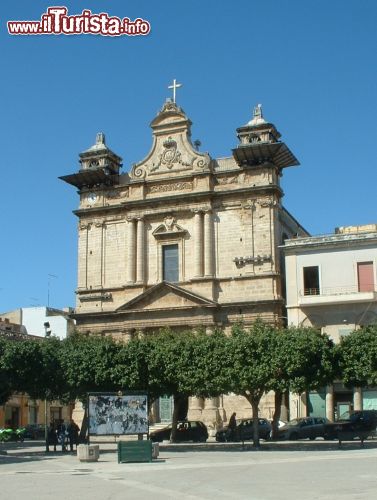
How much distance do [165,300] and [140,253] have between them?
3.98 metres

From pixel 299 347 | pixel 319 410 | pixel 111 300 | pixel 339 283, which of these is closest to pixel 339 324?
pixel 339 283

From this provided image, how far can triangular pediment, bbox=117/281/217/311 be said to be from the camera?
152 ft

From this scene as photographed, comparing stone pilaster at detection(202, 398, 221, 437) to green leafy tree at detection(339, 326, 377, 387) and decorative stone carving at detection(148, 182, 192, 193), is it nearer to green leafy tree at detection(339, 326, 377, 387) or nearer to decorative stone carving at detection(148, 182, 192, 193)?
green leafy tree at detection(339, 326, 377, 387)

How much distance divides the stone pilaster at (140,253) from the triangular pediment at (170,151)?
3.38m

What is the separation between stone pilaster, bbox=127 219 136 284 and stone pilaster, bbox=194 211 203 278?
441 centimetres

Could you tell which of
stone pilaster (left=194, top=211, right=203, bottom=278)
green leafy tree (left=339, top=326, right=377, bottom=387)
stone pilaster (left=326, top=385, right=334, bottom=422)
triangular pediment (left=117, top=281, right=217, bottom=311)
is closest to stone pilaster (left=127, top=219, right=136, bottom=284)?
triangular pediment (left=117, top=281, right=217, bottom=311)

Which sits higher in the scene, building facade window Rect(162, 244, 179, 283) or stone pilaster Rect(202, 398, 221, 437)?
building facade window Rect(162, 244, 179, 283)

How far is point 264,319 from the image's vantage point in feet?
148

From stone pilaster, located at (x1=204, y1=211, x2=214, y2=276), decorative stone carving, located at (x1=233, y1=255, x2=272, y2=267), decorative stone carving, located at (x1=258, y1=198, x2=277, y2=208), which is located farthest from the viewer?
stone pilaster, located at (x1=204, y1=211, x2=214, y2=276)

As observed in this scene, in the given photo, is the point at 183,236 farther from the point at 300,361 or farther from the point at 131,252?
the point at 300,361

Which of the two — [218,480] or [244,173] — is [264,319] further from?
[218,480]

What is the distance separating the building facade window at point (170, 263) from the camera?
48844 mm

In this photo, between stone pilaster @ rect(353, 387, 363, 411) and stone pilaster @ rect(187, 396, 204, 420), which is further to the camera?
stone pilaster @ rect(187, 396, 204, 420)

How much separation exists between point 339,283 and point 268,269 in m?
4.33
